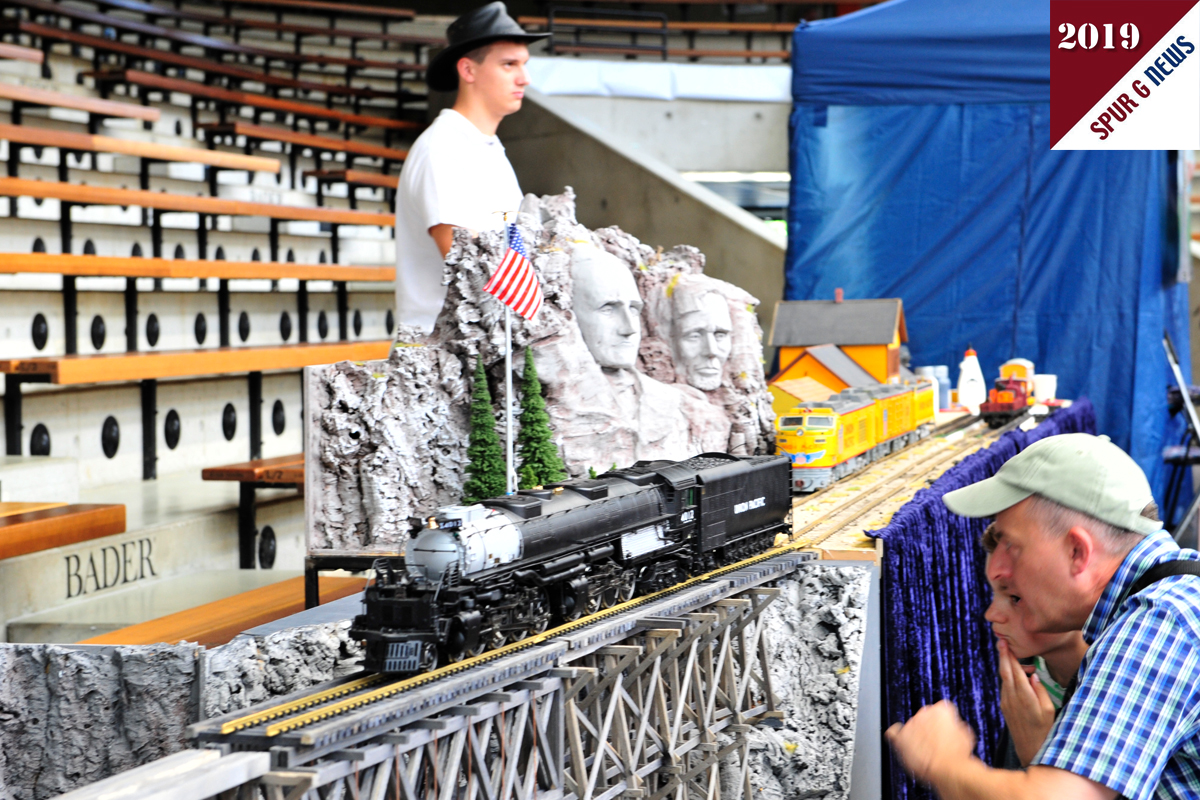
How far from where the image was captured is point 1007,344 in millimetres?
19297

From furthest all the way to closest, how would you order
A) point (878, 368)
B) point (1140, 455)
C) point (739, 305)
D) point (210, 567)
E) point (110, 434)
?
point (1140, 455) → point (878, 368) → point (110, 434) → point (210, 567) → point (739, 305)

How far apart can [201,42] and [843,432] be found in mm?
13954

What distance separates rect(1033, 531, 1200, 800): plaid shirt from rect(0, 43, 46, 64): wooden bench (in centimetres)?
1549

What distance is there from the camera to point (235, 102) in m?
19.8

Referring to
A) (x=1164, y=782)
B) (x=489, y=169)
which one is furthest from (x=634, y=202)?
(x=1164, y=782)

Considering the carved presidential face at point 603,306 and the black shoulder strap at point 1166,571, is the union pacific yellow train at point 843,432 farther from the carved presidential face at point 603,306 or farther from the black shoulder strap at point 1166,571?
the black shoulder strap at point 1166,571

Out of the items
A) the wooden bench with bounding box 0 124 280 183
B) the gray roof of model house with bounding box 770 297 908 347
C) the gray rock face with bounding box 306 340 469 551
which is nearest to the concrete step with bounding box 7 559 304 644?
the gray rock face with bounding box 306 340 469 551

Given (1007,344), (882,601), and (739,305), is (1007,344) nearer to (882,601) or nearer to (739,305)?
(739,305)

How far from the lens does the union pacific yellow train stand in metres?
11.5

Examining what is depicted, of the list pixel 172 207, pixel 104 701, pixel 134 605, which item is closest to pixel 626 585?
pixel 104 701

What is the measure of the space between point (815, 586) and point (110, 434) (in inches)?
346

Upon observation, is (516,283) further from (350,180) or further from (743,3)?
(743,3)

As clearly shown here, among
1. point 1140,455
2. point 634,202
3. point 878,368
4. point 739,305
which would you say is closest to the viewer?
point 739,305

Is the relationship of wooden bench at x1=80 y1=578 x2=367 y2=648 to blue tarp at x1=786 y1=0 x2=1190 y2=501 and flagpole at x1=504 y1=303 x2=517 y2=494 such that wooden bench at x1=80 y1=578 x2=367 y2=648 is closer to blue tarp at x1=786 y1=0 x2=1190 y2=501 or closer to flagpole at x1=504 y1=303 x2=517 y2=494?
flagpole at x1=504 y1=303 x2=517 y2=494
